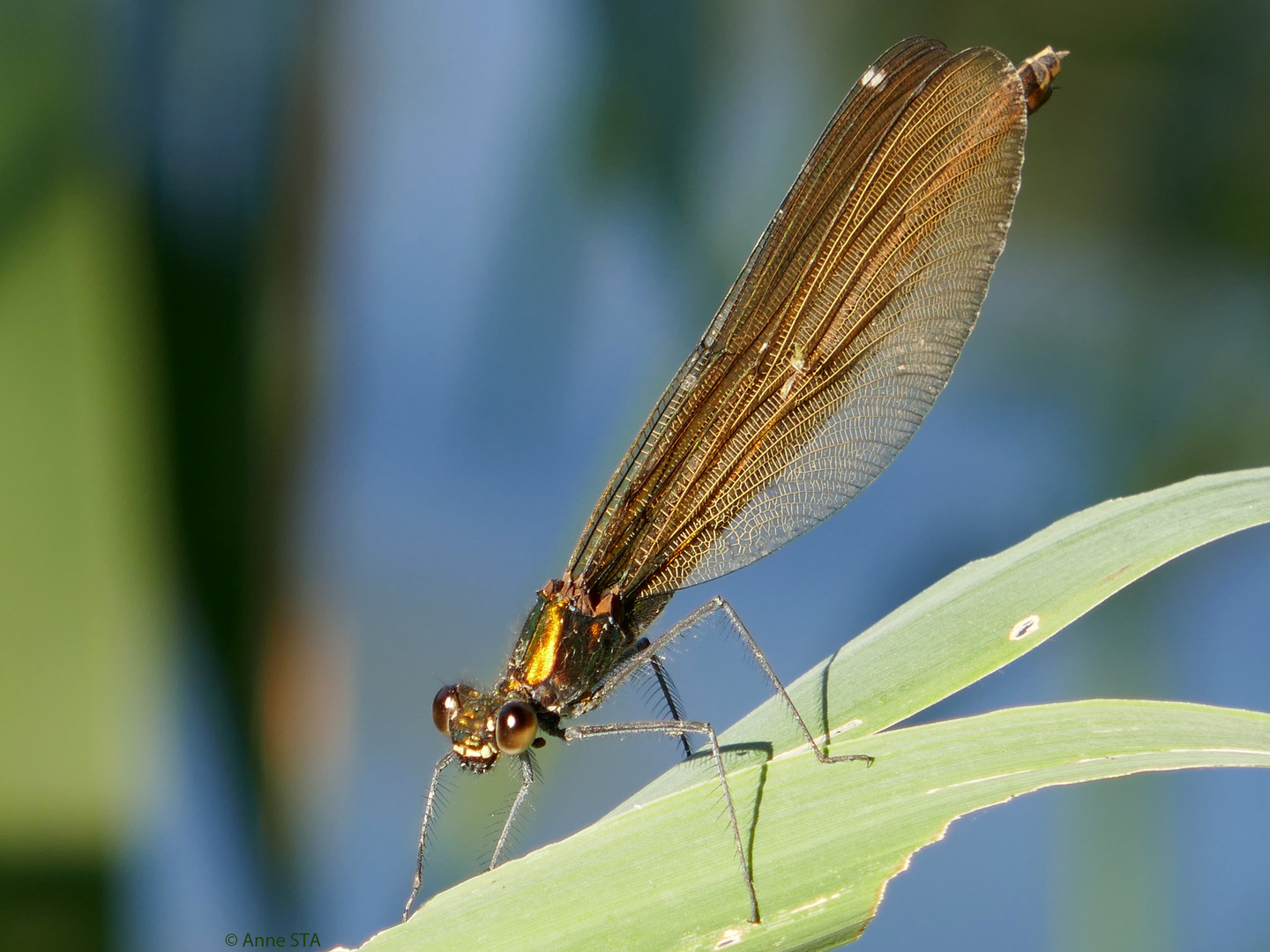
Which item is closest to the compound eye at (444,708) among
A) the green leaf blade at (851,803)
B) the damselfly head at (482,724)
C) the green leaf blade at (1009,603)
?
the damselfly head at (482,724)

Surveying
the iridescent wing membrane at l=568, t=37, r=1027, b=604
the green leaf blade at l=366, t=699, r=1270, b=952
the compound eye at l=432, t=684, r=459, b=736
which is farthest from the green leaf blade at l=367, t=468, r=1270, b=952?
Result: the iridescent wing membrane at l=568, t=37, r=1027, b=604

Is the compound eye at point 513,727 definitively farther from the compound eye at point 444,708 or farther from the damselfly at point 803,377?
the compound eye at point 444,708

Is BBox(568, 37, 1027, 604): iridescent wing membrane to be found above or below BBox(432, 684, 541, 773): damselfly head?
above

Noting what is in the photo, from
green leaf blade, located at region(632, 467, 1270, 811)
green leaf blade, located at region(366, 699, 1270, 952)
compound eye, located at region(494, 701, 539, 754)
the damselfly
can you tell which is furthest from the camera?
the damselfly

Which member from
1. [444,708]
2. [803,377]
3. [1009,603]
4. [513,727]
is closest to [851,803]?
[1009,603]

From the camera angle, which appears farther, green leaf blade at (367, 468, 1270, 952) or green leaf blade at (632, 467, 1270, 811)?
green leaf blade at (632, 467, 1270, 811)

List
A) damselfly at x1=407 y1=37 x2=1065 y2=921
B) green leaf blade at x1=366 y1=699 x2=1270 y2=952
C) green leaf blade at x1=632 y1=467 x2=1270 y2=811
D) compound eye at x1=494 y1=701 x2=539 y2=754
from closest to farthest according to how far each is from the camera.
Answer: green leaf blade at x1=366 y1=699 x2=1270 y2=952
green leaf blade at x1=632 y1=467 x2=1270 y2=811
compound eye at x1=494 y1=701 x2=539 y2=754
damselfly at x1=407 y1=37 x2=1065 y2=921

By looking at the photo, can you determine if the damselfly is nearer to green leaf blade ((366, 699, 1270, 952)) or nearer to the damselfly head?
the damselfly head

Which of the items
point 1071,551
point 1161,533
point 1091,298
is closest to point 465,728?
point 1071,551
